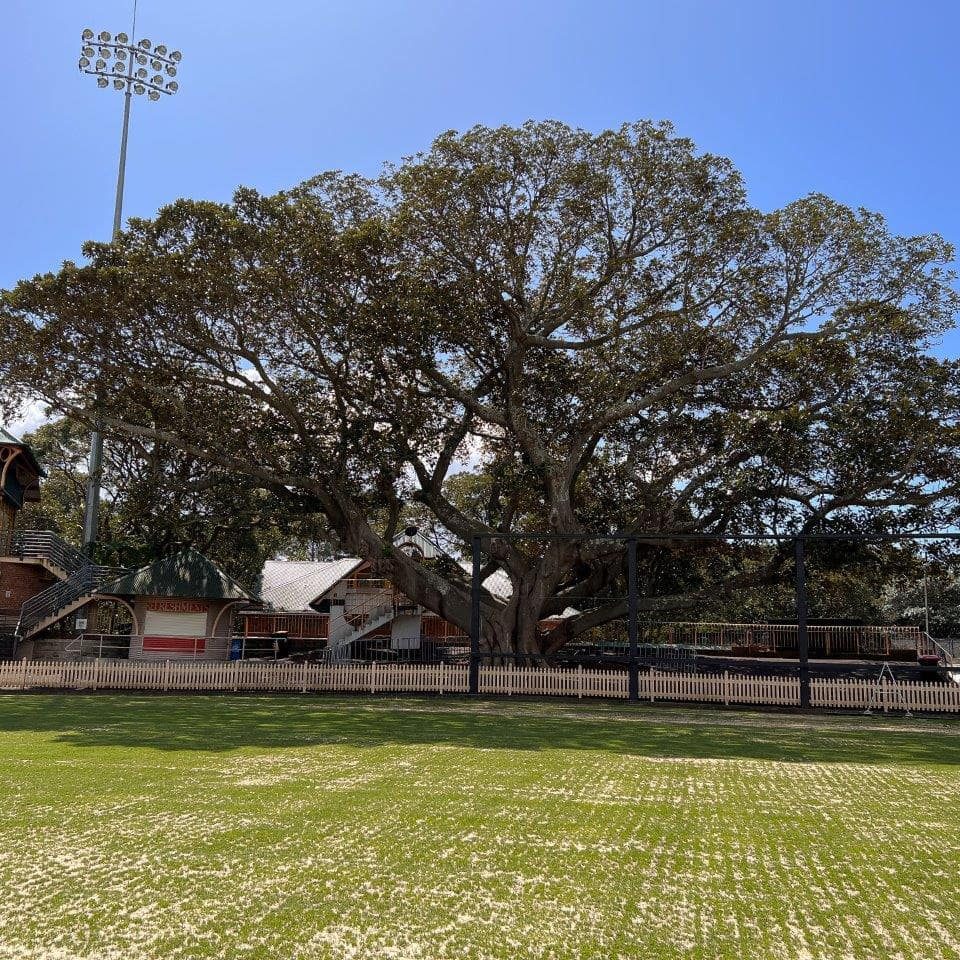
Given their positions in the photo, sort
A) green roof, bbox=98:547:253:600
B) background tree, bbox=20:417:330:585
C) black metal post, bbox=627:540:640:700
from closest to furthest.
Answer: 1. black metal post, bbox=627:540:640:700
2. green roof, bbox=98:547:253:600
3. background tree, bbox=20:417:330:585

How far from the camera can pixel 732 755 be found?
12.1 meters

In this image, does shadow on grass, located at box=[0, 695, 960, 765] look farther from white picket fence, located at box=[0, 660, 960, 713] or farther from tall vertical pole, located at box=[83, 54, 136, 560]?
tall vertical pole, located at box=[83, 54, 136, 560]

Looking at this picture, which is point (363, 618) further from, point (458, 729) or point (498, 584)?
point (458, 729)

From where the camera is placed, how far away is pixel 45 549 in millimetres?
31234

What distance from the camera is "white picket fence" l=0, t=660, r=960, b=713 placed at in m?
20.3

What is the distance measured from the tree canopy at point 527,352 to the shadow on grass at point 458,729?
797cm

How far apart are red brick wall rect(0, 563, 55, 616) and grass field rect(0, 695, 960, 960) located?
2160 centimetres

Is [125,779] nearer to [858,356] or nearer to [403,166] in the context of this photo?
[403,166]

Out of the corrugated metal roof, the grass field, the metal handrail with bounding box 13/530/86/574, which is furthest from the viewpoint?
the corrugated metal roof

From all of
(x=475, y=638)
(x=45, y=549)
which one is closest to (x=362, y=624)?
(x=45, y=549)

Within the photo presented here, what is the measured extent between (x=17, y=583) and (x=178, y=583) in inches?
297

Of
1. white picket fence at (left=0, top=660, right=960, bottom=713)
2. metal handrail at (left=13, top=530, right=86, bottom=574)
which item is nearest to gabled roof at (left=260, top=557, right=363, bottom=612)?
metal handrail at (left=13, top=530, right=86, bottom=574)

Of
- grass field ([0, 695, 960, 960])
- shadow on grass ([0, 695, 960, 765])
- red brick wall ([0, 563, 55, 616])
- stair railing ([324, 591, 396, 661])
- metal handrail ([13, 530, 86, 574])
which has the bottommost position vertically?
shadow on grass ([0, 695, 960, 765])

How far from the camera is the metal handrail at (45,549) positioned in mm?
31109
